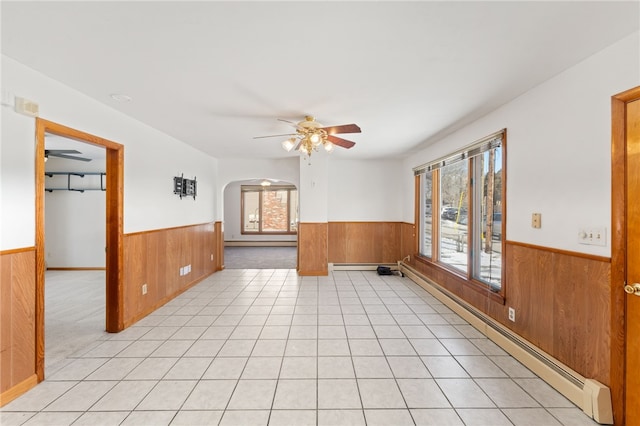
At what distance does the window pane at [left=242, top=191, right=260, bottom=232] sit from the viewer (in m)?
10.2

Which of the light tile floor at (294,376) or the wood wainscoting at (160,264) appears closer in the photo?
the light tile floor at (294,376)

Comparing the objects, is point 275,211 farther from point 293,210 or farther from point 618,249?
point 618,249

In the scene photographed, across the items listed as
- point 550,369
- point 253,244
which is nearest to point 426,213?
point 550,369

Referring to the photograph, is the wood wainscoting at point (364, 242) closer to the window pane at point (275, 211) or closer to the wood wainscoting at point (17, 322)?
the window pane at point (275, 211)

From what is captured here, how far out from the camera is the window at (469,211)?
9.86 feet

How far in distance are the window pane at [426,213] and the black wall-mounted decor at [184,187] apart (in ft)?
13.9

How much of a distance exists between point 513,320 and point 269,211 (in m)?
8.61

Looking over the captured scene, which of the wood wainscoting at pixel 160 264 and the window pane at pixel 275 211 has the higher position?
the window pane at pixel 275 211

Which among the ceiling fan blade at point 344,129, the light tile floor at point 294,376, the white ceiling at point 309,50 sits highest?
the white ceiling at point 309,50

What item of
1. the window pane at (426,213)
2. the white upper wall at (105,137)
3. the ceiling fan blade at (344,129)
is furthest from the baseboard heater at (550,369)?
the white upper wall at (105,137)

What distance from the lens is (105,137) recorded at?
2863 mm

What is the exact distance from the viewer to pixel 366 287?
15.7ft

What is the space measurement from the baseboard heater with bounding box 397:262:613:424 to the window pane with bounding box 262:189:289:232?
752cm

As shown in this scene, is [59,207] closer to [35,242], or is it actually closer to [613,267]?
[35,242]
